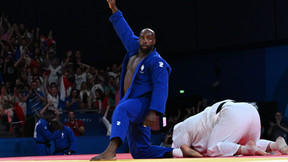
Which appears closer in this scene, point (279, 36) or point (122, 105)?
point (122, 105)

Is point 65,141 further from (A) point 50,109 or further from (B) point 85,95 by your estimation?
(B) point 85,95

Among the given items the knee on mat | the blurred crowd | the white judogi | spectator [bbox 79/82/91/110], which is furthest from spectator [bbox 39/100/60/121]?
the knee on mat

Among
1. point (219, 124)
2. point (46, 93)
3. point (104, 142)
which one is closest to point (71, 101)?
point (46, 93)

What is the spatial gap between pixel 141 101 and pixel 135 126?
293 mm

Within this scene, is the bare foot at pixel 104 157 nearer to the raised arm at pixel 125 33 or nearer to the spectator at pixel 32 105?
the raised arm at pixel 125 33

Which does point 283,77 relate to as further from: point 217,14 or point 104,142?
point 104,142

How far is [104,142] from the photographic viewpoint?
8547mm

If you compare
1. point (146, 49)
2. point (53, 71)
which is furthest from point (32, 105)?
point (146, 49)

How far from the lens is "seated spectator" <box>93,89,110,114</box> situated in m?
9.75

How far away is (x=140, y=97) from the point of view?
4105 millimetres

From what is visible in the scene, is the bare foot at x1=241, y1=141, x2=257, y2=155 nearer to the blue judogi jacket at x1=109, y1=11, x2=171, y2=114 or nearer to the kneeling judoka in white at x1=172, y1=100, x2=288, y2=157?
the kneeling judoka in white at x1=172, y1=100, x2=288, y2=157

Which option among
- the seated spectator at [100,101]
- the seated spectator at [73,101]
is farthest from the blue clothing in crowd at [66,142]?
the seated spectator at [100,101]

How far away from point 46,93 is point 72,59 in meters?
2.04

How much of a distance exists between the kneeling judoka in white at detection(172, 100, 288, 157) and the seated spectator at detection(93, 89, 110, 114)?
16.1ft
